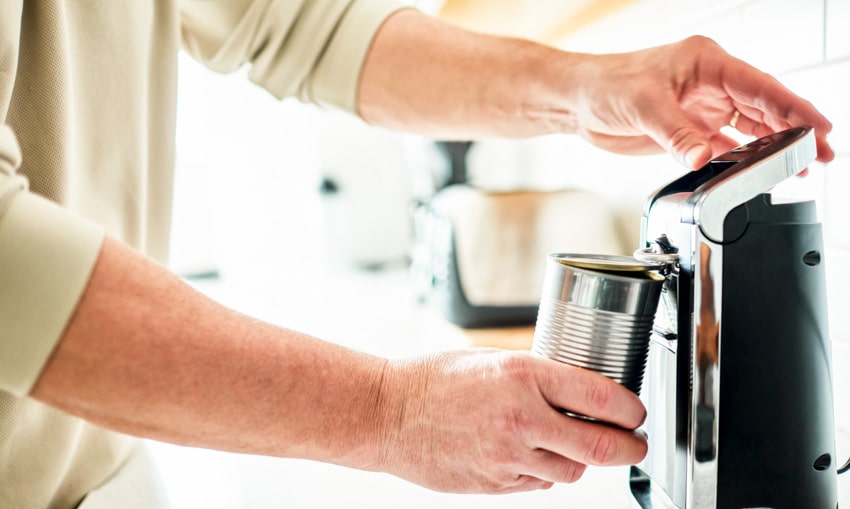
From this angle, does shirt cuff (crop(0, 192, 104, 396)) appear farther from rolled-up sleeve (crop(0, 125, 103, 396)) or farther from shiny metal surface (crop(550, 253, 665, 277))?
shiny metal surface (crop(550, 253, 665, 277))

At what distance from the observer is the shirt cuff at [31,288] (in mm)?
331

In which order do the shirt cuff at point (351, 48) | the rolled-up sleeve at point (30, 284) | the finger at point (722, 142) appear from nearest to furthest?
the rolled-up sleeve at point (30, 284) < the finger at point (722, 142) < the shirt cuff at point (351, 48)

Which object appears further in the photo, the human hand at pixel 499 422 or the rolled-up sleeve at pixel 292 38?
the rolled-up sleeve at pixel 292 38

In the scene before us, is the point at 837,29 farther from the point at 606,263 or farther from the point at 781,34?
the point at 606,263

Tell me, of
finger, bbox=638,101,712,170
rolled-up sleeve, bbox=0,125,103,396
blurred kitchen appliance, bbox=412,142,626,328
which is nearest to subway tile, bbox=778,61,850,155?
finger, bbox=638,101,712,170

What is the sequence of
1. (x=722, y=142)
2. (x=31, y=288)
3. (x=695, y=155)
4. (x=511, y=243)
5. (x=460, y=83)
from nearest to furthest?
(x=31, y=288), (x=695, y=155), (x=722, y=142), (x=460, y=83), (x=511, y=243)

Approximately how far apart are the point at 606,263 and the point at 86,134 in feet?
1.43

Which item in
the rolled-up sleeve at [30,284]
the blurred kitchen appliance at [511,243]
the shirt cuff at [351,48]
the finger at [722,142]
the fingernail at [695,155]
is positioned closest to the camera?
the rolled-up sleeve at [30,284]

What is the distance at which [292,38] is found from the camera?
0.79 metres

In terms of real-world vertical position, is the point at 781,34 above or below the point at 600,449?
above

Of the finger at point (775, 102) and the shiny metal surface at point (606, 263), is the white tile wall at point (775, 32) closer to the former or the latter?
the finger at point (775, 102)

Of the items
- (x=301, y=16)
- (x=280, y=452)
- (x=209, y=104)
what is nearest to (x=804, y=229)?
(x=280, y=452)

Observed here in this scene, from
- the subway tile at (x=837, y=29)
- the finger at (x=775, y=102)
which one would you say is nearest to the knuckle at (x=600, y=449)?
the finger at (x=775, y=102)

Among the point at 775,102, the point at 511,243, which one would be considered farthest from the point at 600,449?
the point at 511,243
